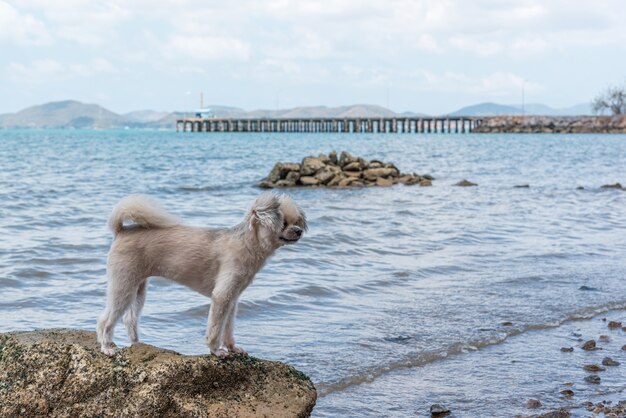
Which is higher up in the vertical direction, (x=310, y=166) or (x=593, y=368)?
(x=310, y=166)

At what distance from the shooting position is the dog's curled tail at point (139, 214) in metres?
4.61

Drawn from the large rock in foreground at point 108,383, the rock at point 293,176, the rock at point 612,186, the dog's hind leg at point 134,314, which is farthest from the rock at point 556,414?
the rock at point 612,186

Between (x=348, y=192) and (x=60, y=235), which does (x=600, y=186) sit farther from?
(x=60, y=235)

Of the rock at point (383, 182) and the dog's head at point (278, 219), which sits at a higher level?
the dog's head at point (278, 219)

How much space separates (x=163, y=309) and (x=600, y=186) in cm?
2417

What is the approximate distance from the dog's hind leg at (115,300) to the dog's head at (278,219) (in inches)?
34.4

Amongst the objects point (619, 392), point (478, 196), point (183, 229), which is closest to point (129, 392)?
point (183, 229)

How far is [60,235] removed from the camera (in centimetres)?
1453

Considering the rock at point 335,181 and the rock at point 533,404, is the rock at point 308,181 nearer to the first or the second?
the rock at point 335,181

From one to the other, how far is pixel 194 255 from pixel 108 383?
890mm

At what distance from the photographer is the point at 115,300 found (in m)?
4.58

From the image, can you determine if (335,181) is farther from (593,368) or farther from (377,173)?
(593,368)

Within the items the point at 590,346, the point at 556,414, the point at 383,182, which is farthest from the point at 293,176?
the point at 556,414

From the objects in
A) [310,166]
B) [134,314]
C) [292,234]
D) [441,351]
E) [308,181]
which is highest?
[292,234]
